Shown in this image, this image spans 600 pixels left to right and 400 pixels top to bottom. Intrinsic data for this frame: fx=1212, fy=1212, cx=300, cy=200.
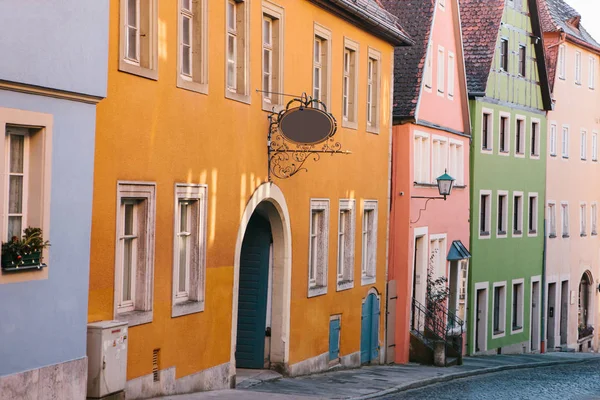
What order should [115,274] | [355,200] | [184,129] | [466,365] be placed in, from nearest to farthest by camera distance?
[115,274]
[184,129]
[355,200]
[466,365]

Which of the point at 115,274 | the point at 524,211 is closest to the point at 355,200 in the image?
the point at 115,274

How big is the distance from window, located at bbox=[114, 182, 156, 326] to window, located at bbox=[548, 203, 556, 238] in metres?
30.3

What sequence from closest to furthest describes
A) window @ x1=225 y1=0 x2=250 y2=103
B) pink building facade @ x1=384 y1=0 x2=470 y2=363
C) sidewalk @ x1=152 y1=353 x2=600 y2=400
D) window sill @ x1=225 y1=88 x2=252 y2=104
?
sidewalk @ x1=152 y1=353 x2=600 y2=400 < window sill @ x1=225 y1=88 x2=252 y2=104 < window @ x1=225 y1=0 x2=250 y2=103 < pink building facade @ x1=384 y1=0 x2=470 y2=363

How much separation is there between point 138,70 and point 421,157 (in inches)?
631

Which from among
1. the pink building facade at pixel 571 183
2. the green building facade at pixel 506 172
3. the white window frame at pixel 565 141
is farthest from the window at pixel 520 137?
the white window frame at pixel 565 141

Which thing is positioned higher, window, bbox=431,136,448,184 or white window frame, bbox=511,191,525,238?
window, bbox=431,136,448,184

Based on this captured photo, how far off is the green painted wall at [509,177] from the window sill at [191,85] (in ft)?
65.9

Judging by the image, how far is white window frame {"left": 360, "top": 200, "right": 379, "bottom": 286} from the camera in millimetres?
25656

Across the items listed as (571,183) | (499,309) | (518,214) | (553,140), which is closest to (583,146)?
(571,183)

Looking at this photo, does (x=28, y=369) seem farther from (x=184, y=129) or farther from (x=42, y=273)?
(x=184, y=129)

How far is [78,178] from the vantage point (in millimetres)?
12305

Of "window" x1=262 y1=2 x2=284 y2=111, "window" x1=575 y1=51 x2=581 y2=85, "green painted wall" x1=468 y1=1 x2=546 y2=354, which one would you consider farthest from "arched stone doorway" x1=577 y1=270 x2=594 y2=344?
"window" x1=262 y1=2 x2=284 y2=111

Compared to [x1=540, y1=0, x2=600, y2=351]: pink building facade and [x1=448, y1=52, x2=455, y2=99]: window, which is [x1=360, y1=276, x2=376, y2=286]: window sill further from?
[x1=540, y1=0, x2=600, y2=351]: pink building facade

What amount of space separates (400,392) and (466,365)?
30.1 feet
